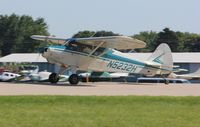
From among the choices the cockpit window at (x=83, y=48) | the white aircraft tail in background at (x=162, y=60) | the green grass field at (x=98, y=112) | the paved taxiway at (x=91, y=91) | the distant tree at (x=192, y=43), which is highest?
the distant tree at (x=192, y=43)

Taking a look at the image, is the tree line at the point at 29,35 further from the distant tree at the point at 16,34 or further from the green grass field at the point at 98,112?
the green grass field at the point at 98,112

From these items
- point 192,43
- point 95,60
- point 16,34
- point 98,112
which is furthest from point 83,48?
point 192,43

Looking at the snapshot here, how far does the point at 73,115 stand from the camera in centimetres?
1087

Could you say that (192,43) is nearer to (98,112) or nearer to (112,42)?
(112,42)

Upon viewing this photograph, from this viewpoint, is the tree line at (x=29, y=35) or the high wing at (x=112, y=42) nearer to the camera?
the high wing at (x=112, y=42)

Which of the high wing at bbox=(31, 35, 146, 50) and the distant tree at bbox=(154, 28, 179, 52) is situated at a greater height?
the distant tree at bbox=(154, 28, 179, 52)

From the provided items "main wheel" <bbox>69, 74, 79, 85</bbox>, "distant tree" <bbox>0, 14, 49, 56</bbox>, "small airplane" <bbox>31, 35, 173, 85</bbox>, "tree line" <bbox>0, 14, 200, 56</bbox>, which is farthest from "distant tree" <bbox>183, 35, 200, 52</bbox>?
"main wheel" <bbox>69, 74, 79, 85</bbox>

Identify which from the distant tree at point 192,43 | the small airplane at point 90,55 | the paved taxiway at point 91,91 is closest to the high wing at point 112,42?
the small airplane at point 90,55

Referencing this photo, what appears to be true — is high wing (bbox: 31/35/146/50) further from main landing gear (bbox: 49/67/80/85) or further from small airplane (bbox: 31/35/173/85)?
main landing gear (bbox: 49/67/80/85)

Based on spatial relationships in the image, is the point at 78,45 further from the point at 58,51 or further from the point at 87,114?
the point at 87,114

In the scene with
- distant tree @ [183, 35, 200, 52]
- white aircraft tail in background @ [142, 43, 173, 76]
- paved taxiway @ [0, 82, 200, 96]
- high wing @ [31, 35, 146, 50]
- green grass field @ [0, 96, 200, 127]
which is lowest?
paved taxiway @ [0, 82, 200, 96]

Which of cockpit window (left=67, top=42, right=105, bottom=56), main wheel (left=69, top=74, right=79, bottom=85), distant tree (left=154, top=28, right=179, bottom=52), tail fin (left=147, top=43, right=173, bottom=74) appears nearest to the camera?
main wheel (left=69, top=74, right=79, bottom=85)

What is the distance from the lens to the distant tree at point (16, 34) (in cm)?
12483

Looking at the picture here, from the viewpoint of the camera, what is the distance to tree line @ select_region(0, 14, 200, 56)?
12566 cm
